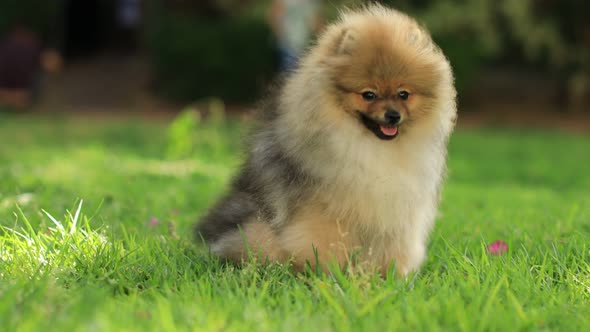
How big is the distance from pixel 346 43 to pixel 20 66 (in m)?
A: 11.7

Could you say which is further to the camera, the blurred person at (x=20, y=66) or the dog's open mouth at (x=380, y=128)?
the blurred person at (x=20, y=66)

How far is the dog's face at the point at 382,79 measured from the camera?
2.72 metres

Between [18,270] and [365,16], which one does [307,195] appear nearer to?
[365,16]

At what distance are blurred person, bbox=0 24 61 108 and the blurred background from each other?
0.02 m

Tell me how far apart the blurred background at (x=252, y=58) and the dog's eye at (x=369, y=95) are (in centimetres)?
909

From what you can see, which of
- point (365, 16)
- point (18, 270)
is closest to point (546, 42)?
point (365, 16)

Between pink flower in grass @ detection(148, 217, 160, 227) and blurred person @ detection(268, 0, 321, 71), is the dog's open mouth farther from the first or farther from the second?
blurred person @ detection(268, 0, 321, 71)

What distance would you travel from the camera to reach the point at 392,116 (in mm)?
2684

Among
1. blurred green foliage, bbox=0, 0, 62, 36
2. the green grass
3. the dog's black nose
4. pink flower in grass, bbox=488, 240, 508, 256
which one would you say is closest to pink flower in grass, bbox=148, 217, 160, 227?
the green grass

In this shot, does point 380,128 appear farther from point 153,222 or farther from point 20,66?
point 20,66

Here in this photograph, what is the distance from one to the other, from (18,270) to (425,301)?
1611 mm

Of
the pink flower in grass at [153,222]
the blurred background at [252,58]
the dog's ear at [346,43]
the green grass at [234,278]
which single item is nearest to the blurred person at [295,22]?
the green grass at [234,278]

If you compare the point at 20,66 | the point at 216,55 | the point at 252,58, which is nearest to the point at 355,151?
the point at 20,66

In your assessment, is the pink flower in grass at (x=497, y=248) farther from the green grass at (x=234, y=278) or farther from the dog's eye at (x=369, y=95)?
the dog's eye at (x=369, y=95)
